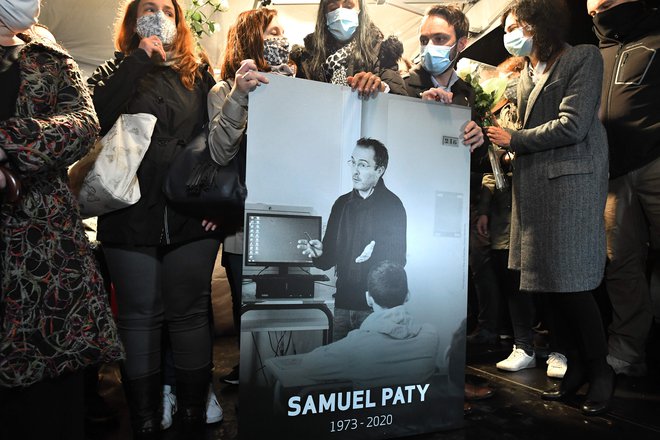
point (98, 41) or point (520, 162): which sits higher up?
point (98, 41)

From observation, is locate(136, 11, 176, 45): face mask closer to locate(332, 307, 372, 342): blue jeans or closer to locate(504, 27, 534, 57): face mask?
locate(332, 307, 372, 342): blue jeans

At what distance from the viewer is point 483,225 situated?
9.86 feet

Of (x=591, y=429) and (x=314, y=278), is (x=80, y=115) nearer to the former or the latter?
(x=314, y=278)

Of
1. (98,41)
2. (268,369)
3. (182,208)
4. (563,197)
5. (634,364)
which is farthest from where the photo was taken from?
(98,41)

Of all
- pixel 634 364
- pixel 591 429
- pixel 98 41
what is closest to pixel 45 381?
pixel 591 429

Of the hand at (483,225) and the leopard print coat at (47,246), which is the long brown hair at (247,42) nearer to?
the leopard print coat at (47,246)

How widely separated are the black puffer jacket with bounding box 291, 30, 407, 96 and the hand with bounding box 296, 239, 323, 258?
65cm

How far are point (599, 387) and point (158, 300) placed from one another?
1689 mm

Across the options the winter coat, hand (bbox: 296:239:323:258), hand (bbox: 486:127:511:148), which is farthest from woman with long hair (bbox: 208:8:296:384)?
the winter coat

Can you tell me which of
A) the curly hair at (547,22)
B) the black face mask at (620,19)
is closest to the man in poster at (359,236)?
the curly hair at (547,22)

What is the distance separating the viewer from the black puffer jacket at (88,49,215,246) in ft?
4.93

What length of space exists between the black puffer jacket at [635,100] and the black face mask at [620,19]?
3 centimetres

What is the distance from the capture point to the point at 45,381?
109 cm

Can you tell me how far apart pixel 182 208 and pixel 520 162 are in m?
1.37
